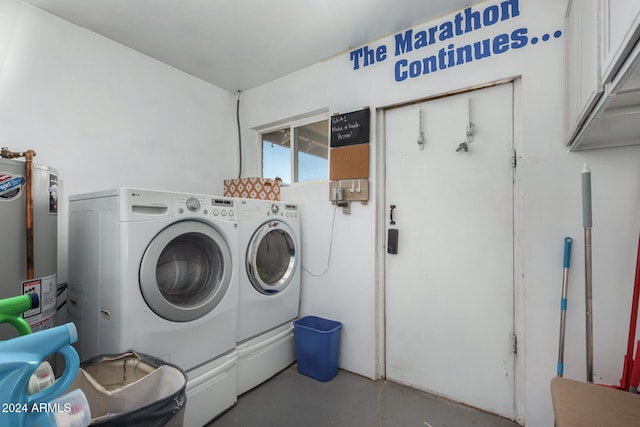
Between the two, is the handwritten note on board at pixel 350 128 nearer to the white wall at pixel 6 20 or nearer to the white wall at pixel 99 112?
the white wall at pixel 99 112

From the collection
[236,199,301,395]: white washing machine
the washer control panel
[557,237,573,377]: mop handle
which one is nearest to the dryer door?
[236,199,301,395]: white washing machine

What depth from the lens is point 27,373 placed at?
67cm

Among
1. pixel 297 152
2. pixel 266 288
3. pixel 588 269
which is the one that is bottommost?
pixel 266 288

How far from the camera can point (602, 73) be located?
0.92 meters

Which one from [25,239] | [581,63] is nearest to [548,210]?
[581,63]

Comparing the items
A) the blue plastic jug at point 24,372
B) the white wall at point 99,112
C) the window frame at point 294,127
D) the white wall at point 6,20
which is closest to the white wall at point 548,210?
the window frame at point 294,127

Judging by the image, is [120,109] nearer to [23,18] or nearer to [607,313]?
[23,18]

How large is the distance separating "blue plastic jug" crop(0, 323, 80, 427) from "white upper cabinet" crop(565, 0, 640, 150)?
61.8 inches

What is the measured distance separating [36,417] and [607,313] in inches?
90.2

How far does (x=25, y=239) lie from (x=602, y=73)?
2395mm

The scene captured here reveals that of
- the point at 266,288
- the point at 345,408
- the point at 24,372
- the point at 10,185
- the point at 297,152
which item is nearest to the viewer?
the point at 24,372

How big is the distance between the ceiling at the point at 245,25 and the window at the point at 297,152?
0.58 m

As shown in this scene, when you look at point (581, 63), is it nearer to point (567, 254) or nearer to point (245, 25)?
point (567, 254)

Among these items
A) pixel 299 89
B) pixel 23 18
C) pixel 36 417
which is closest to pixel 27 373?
pixel 36 417
